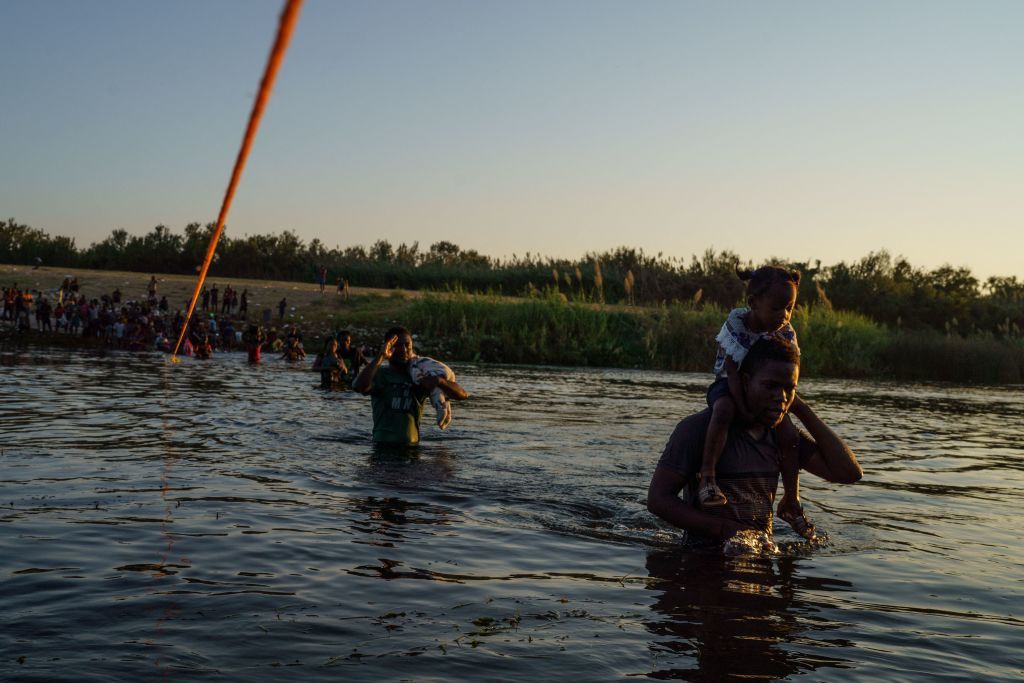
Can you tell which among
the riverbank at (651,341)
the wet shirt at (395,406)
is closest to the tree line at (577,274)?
the riverbank at (651,341)

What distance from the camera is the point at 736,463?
19.6 ft

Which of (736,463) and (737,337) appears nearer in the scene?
(737,337)

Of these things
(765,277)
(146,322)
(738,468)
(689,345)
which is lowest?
(146,322)

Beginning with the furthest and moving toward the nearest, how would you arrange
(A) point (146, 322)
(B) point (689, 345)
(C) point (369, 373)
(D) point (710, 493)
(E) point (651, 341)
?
(E) point (651, 341) < (B) point (689, 345) < (A) point (146, 322) < (C) point (369, 373) < (D) point (710, 493)

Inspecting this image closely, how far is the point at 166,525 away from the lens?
7.46 meters

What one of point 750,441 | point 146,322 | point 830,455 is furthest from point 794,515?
point 146,322

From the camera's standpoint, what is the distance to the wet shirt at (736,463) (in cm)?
593

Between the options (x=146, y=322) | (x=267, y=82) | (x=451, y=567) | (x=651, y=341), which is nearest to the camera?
(x=267, y=82)

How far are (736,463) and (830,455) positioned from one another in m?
0.52

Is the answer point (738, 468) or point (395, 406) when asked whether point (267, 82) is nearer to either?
point (738, 468)

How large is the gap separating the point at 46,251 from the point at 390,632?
64662mm

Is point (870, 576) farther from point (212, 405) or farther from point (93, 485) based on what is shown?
point (212, 405)

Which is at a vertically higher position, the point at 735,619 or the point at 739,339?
the point at 739,339

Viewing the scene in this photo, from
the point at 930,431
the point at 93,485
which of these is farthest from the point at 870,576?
the point at 930,431
